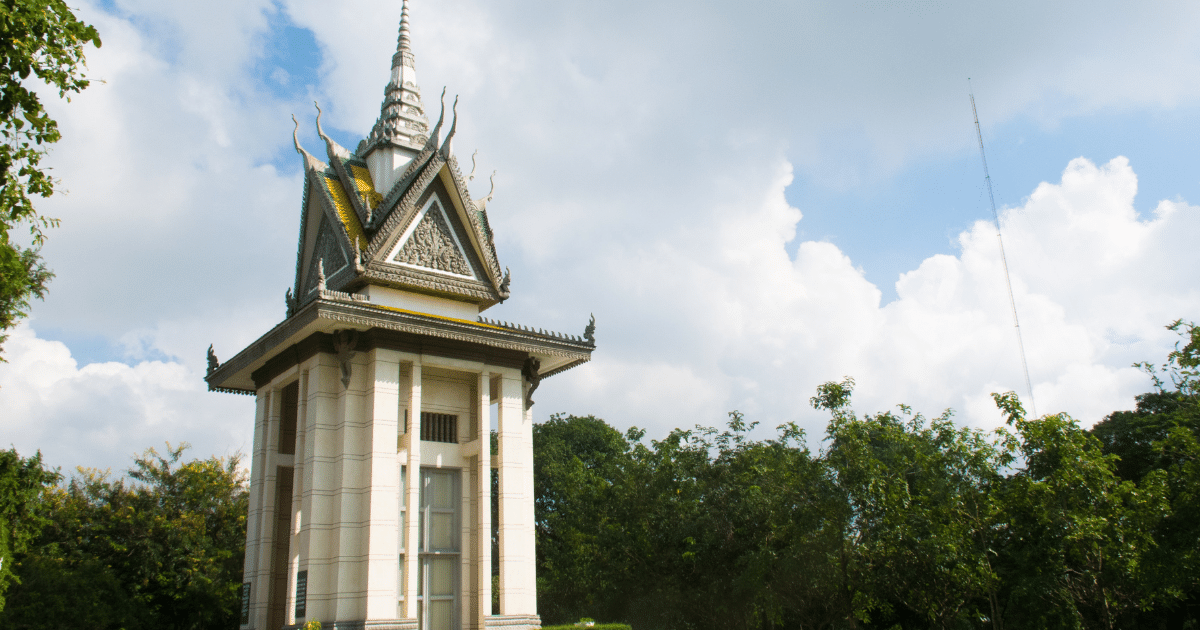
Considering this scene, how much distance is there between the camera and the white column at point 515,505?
1994cm

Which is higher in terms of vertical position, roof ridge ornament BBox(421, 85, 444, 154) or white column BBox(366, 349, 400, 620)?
roof ridge ornament BBox(421, 85, 444, 154)

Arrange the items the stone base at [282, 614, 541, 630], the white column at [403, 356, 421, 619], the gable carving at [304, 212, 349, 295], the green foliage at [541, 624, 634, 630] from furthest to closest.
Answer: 1. the green foliage at [541, 624, 634, 630]
2. the gable carving at [304, 212, 349, 295]
3. the white column at [403, 356, 421, 619]
4. the stone base at [282, 614, 541, 630]

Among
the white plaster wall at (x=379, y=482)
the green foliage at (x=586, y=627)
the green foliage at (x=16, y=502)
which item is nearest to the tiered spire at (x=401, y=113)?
the white plaster wall at (x=379, y=482)

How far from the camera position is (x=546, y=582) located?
41312 millimetres

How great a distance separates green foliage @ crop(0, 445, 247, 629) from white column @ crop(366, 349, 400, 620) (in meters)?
11.0

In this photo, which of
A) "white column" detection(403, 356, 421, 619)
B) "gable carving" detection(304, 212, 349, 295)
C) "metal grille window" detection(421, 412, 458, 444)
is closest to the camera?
"white column" detection(403, 356, 421, 619)

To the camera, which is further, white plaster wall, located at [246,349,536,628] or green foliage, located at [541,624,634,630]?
green foliage, located at [541,624,634,630]

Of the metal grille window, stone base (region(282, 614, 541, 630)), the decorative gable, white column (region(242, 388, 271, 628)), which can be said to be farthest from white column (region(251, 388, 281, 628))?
the decorative gable

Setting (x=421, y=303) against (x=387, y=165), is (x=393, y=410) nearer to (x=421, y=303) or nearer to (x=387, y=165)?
(x=421, y=303)

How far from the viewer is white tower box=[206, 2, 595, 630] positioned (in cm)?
1856

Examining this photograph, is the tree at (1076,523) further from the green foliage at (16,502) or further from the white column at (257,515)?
the green foliage at (16,502)

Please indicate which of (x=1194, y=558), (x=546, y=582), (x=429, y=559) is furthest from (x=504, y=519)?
(x=546, y=582)

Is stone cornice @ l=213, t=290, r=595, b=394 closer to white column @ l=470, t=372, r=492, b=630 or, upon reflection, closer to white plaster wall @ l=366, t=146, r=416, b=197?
white column @ l=470, t=372, r=492, b=630

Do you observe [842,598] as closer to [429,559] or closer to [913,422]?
[913,422]
